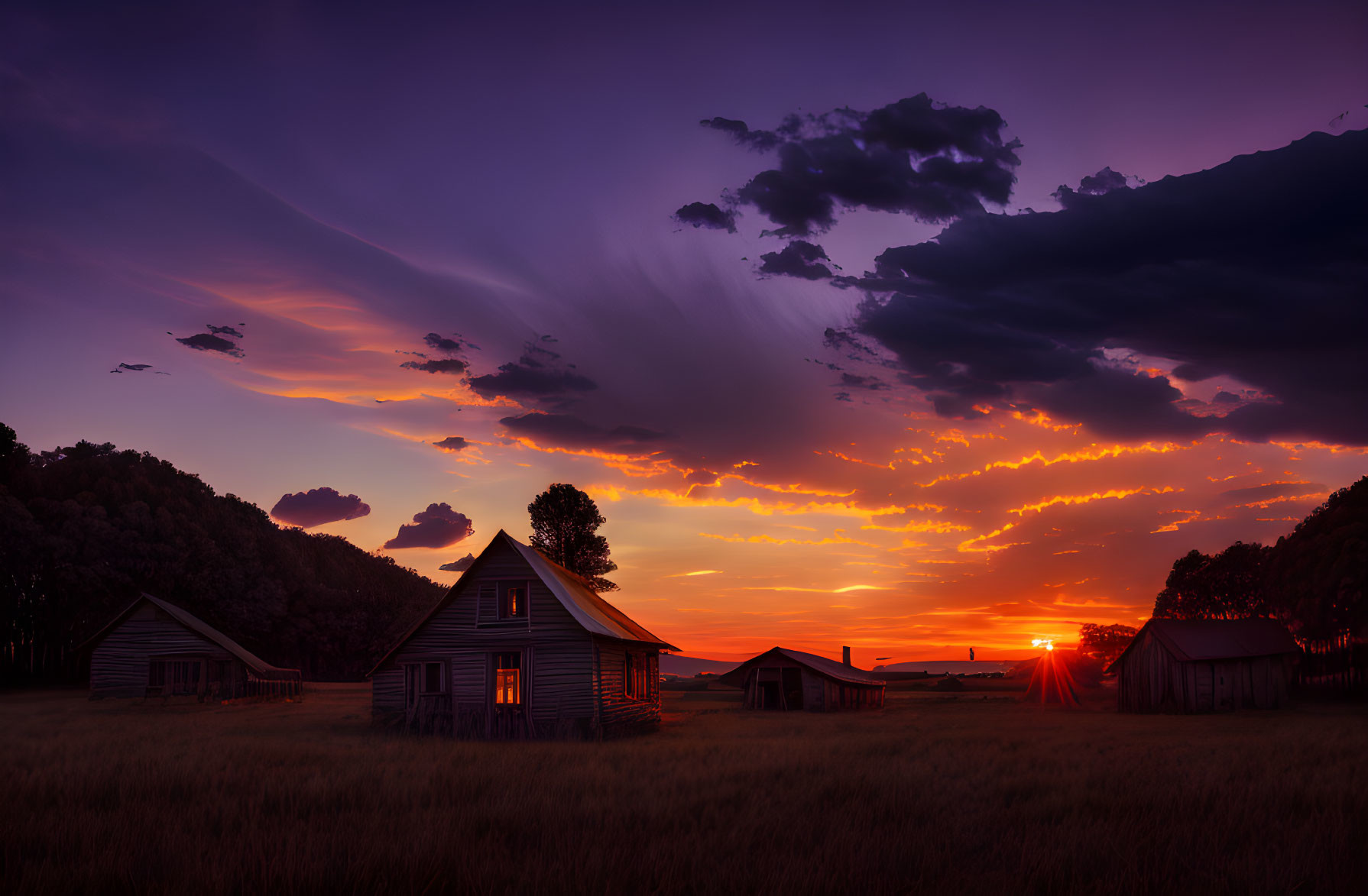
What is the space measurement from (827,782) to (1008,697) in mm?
62024

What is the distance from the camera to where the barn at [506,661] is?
101ft

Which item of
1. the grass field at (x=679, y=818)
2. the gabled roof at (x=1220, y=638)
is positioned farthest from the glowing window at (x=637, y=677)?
the gabled roof at (x=1220, y=638)

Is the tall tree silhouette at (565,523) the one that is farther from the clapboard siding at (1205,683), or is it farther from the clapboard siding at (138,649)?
the clapboard siding at (1205,683)

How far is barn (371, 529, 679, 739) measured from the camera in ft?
101

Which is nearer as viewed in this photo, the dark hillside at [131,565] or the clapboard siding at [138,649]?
the clapboard siding at [138,649]

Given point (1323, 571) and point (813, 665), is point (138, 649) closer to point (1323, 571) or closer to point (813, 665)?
point (813, 665)

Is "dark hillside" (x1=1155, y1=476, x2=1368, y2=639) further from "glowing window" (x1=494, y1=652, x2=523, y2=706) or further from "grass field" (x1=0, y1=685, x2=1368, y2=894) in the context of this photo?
"glowing window" (x1=494, y1=652, x2=523, y2=706)

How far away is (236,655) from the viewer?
5131 centimetres

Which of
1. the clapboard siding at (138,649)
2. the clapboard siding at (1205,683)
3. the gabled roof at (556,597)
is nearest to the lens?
the gabled roof at (556,597)

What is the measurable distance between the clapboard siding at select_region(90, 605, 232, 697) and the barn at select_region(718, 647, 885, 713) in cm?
3269

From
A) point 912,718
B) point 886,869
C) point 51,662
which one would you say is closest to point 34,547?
point 51,662

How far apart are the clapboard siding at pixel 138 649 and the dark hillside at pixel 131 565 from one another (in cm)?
962

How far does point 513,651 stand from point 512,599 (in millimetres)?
1931

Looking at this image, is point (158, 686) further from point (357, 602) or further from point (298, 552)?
point (298, 552)
